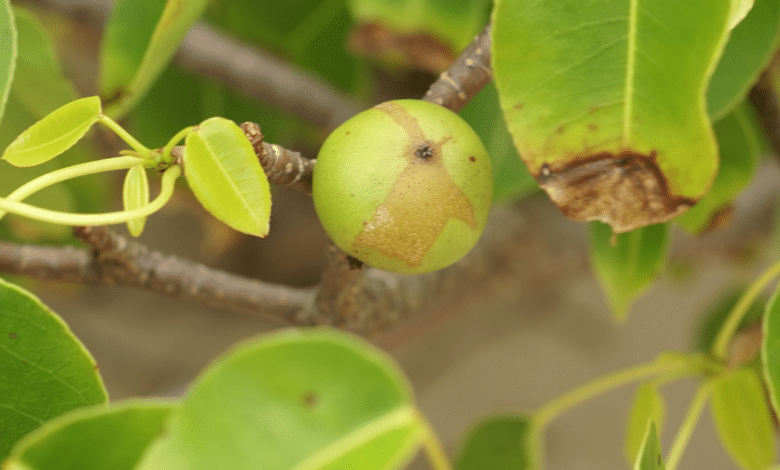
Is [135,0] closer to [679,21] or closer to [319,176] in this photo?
[319,176]

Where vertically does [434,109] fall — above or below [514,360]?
above

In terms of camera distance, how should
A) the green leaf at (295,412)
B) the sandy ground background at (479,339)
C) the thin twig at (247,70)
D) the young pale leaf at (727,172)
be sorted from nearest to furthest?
the green leaf at (295,412) < the young pale leaf at (727,172) < the thin twig at (247,70) < the sandy ground background at (479,339)

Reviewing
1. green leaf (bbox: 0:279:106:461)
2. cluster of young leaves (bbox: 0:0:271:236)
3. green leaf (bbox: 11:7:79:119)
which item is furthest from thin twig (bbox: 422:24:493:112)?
green leaf (bbox: 11:7:79:119)

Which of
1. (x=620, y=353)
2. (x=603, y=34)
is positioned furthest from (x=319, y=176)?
(x=620, y=353)

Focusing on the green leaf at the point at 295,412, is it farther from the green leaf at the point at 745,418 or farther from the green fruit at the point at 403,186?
the green leaf at the point at 745,418

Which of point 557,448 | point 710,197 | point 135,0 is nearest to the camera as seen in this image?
point 135,0

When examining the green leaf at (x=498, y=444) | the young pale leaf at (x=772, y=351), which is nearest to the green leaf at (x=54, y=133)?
the young pale leaf at (x=772, y=351)

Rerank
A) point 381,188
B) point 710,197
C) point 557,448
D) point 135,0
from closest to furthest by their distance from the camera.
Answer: point 381,188 → point 135,0 → point 710,197 → point 557,448

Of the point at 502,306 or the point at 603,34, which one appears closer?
the point at 603,34
